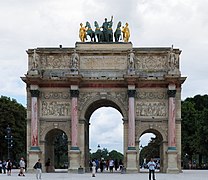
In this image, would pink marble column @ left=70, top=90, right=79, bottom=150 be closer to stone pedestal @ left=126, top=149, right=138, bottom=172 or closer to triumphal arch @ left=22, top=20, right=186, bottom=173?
triumphal arch @ left=22, top=20, right=186, bottom=173

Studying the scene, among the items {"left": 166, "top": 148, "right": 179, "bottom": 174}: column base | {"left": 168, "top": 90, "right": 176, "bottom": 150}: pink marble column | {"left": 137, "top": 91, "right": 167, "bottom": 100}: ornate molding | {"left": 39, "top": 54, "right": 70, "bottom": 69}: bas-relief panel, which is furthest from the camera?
{"left": 39, "top": 54, "right": 70, "bottom": 69}: bas-relief panel

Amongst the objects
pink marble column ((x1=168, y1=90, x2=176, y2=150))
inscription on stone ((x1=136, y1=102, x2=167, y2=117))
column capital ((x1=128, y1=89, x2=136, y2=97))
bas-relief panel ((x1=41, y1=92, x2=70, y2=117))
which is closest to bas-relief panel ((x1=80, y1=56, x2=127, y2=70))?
column capital ((x1=128, y1=89, x2=136, y2=97))

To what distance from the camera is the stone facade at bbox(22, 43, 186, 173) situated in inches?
2112

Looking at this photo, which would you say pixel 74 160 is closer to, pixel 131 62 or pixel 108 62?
pixel 108 62

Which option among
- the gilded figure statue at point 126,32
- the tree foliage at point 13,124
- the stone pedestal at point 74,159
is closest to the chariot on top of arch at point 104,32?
the gilded figure statue at point 126,32

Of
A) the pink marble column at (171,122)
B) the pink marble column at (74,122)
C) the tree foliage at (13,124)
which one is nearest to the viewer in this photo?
the pink marble column at (171,122)

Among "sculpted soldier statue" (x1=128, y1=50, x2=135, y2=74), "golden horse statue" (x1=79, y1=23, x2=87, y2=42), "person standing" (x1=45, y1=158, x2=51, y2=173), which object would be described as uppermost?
"golden horse statue" (x1=79, y1=23, x2=87, y2=42)

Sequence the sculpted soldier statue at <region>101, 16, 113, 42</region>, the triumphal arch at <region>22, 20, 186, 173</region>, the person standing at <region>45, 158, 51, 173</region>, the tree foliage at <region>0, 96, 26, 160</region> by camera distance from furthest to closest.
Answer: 1. the tree foliage at <region>0, 96, 26, 160</region>
2. the sculpted soldier statue at <region>101, 16, 113, 42</region>
3. the person standing at <region>45, 158, 51, 173</region>
4. the triumphal arch at <region>22, 20, 186, 173</region>

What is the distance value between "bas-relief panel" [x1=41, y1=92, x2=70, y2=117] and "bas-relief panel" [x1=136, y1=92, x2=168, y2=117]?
6071 mm

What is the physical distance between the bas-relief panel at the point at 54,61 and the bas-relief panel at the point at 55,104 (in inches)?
92.3

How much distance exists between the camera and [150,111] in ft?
178

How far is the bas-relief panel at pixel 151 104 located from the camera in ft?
178

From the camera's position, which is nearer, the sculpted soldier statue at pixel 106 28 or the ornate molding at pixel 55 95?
the ornate molding at pixel 55 95

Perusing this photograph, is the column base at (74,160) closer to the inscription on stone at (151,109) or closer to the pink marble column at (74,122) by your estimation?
the pink marble column at (74,122)
